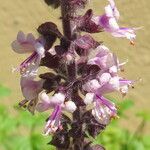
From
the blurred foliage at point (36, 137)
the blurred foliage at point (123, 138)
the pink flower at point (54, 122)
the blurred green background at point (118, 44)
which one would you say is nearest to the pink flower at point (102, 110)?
the pink flower at point (54, 122)

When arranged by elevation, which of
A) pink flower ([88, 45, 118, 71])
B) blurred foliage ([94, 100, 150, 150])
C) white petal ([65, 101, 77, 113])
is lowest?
blurred foliage ([94, 100, 150, 150])

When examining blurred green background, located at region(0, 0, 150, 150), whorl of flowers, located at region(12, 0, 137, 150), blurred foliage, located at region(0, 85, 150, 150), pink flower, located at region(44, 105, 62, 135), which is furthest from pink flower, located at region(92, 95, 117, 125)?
blurred green background, located at region(0, 0, 150, 150)

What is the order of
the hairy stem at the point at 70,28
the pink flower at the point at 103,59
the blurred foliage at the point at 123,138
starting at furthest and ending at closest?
the blurred foliage at the point at 123,138 → the pink flower at the point at 103,59 → the hairy stem at the point at 70,28

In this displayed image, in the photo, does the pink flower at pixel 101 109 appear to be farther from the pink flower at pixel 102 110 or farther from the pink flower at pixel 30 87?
the pink flower at pixel 30 87

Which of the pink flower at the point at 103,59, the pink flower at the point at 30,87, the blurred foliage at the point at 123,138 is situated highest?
the pink flower at the point at 103,59

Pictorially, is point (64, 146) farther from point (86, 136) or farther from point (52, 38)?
point (52, 38)

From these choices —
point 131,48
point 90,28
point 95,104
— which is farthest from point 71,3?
point 131,48

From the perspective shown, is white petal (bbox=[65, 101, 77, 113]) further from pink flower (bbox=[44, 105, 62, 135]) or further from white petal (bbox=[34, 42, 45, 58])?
white petal (bbox=[34, 42, 45, 58])

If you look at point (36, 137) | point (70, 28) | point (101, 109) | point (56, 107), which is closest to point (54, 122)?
point (56, 107)
